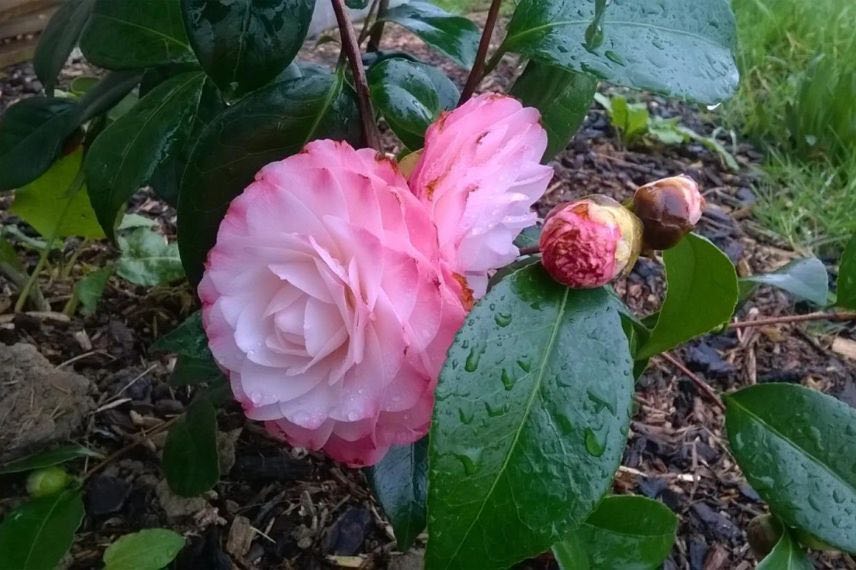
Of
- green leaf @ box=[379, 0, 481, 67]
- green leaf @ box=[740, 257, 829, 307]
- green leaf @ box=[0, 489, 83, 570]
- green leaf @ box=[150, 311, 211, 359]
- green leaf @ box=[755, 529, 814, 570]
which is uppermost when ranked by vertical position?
green leaf @ box=[379, 0, 481, 67]

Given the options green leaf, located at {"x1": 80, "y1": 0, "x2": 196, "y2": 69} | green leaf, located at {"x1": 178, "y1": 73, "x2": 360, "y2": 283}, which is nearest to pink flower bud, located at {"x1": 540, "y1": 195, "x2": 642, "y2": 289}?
green leaf, located at {"x1": 178, "y1": 73, "x2": 360, "y2": 283}

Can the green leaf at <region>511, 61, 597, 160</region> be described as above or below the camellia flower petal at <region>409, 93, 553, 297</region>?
below

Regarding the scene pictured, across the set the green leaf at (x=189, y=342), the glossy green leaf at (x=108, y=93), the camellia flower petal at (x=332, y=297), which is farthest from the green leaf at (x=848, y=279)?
the glossy green leaf at (x=108, y=93)

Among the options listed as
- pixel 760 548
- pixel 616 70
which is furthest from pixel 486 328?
pixel 760 548

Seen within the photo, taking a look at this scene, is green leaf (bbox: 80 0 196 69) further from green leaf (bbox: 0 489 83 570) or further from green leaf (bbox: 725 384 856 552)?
green leaf (bbox: 725 384 856 552)

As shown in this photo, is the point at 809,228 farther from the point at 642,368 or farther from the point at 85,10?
the point at 85,10
